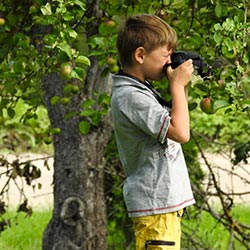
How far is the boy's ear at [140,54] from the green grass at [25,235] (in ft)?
10.8

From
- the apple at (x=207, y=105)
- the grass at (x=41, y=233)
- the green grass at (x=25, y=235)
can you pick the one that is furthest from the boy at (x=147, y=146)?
the green grass at (x=25, y=235)

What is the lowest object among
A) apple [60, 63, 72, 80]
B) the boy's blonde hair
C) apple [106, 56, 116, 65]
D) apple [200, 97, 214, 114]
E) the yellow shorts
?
the yellow shorts

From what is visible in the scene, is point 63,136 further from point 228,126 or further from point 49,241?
point 228,126

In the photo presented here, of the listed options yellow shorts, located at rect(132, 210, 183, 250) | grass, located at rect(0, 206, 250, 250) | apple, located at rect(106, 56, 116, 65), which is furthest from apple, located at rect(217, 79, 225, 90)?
grass, located at rect(0, 206, 250, 250)

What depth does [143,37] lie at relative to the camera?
104 inches

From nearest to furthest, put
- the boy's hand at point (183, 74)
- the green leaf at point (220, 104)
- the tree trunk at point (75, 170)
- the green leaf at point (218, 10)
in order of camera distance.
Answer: the green leaf at point (220, 104)
the boy's hand at point (183, 74)
the green leaf at point (218, 10)
the tree trunk at point (75, 170)

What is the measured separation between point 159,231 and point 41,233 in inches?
154

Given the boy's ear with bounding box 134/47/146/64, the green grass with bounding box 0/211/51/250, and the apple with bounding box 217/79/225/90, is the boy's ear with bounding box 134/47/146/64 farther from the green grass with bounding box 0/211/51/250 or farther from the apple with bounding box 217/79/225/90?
the green grass with bounding box 0/211/51/250

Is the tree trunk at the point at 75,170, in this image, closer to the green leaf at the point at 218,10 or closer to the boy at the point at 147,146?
the green leaf at the point at 218,10

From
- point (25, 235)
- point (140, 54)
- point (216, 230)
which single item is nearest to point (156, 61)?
point (140, 54)

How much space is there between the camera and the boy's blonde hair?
104 inches

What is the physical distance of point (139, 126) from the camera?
2.58 meters

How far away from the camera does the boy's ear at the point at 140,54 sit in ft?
8.69

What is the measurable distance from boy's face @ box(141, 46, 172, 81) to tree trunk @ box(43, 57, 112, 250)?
1.69 meters
